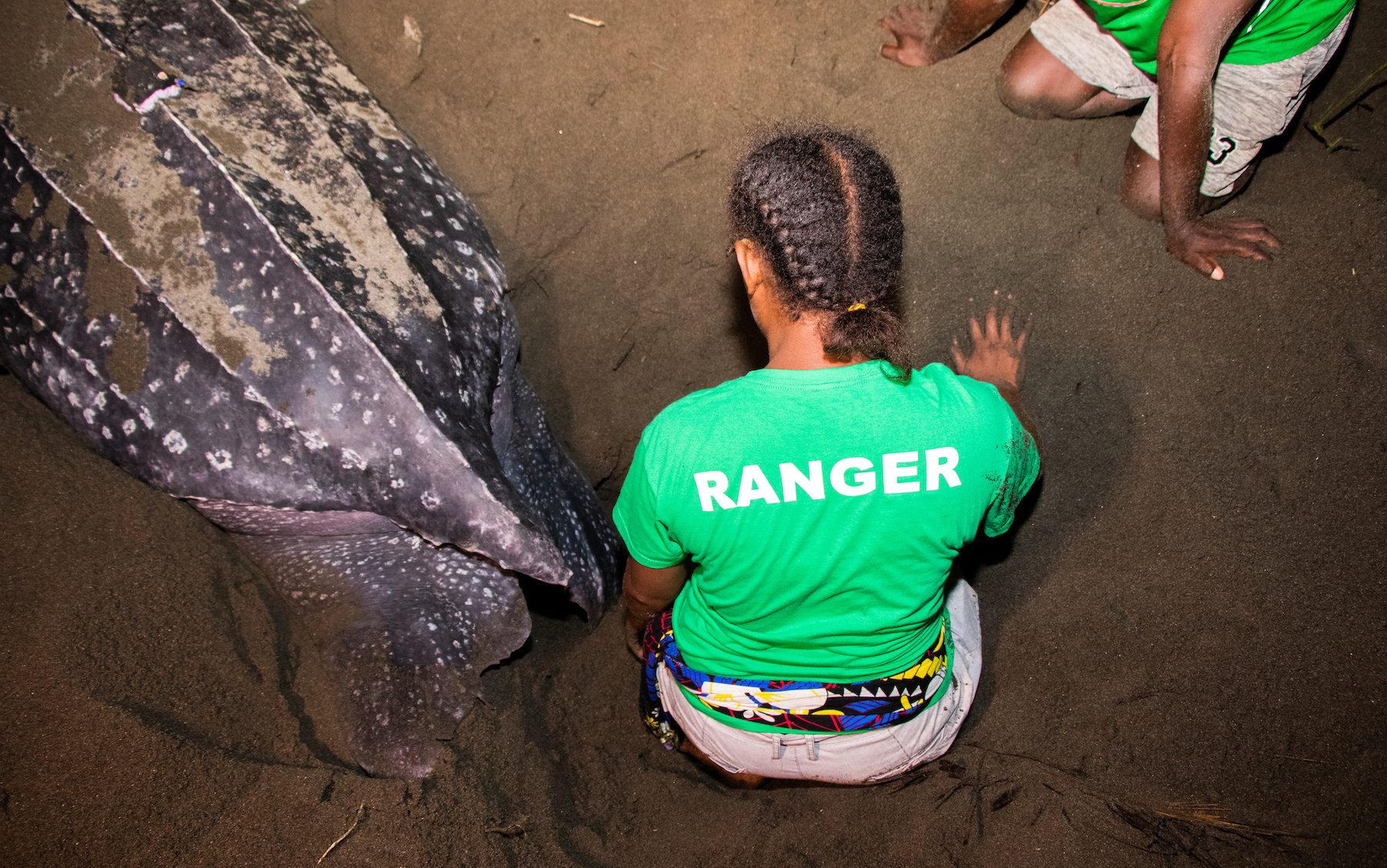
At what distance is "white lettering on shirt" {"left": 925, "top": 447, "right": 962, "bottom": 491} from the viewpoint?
111 cm

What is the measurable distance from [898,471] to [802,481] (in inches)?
5.2

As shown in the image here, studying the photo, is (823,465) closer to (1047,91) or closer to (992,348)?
(992,348)

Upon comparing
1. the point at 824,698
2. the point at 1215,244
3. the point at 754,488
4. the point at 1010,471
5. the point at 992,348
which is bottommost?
the point at 1215,244

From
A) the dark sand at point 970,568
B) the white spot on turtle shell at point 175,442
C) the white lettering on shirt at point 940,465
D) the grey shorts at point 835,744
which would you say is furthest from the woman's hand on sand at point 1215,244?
the white spot on turtle shell at point 175,442

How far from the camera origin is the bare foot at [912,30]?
7.59ft

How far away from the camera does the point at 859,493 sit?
1110 mm

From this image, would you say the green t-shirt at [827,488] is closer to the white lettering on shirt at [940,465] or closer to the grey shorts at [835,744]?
the white lettering on shirt at [940,465]

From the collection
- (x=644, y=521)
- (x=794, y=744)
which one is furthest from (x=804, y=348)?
(x=794, y=744)

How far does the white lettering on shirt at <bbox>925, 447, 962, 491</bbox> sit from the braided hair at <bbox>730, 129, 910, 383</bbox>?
11 cm

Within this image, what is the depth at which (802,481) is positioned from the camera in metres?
1.10

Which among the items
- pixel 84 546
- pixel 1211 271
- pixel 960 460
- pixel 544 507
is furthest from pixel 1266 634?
pixel 84 546

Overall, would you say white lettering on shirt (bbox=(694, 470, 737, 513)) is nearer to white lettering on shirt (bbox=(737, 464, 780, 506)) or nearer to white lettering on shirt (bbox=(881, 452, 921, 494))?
white lettering on shirt (bbox=(737, 464, 780, 506))

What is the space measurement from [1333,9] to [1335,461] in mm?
1089

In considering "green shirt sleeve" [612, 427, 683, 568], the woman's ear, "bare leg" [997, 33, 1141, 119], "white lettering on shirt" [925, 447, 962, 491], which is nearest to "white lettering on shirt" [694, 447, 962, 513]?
"white lettering on shirt" [925, 447, 962, 491]
